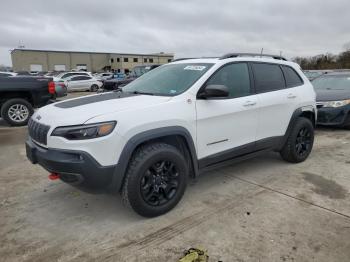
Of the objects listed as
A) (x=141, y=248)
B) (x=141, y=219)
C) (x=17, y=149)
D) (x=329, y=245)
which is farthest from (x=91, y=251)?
(x=17, y=149)

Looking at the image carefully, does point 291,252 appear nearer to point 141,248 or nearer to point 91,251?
point 141,248

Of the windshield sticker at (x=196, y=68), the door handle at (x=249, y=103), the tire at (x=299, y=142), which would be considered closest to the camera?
the windshield sticker at (x=196, y=68)

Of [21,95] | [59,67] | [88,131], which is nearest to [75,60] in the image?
[59,67]

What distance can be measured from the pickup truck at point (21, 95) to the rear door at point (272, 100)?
6.45 metres

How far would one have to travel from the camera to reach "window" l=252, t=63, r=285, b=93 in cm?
427

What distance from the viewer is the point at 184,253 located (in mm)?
2678

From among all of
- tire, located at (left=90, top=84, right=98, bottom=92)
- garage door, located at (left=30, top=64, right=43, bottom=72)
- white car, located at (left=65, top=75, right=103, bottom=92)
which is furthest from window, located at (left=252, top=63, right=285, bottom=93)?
garage door, located at (left=30, top=64, right=43, bottom=72)

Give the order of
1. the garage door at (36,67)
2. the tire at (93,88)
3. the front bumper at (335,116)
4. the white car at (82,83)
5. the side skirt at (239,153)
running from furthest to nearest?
the garage door at (36,67) < the tire at (93,88) < the white car at (82,83) < the front bumper at (335,116) < the side skirt at (239,153)

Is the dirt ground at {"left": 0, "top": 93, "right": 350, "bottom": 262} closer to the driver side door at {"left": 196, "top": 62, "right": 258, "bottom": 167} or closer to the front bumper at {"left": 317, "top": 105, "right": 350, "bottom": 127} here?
the driver side door at {"left": 196, "top": 62, "right": 258, "bottom": 167}

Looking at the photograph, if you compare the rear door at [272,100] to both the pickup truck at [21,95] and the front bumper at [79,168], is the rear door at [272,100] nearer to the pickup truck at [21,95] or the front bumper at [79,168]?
the front bumper at [79,168]

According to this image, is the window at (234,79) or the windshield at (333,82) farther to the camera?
the windshield at (333,82)

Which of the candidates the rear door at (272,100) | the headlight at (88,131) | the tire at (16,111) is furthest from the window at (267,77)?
the tire at (16,111)

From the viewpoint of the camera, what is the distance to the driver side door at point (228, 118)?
11.6ft

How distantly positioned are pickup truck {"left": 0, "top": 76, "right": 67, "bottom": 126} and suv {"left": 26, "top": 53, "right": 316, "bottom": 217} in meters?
5.39
